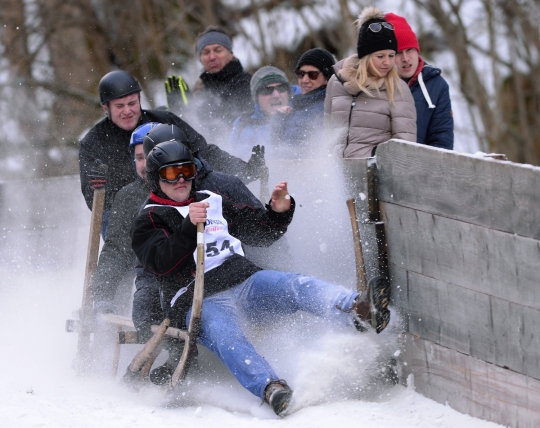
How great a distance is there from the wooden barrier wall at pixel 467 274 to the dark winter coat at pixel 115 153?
1862mm

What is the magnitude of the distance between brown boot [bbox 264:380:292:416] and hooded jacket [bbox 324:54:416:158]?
143 centimetres

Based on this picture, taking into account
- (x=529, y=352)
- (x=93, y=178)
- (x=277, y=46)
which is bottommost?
(x=529, y=352)

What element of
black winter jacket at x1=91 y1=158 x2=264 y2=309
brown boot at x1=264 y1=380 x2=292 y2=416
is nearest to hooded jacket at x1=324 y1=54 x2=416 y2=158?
black winter jacket at x1=91 y1=158 x2=264 y2=309

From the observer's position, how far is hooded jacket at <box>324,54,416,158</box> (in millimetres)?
4887

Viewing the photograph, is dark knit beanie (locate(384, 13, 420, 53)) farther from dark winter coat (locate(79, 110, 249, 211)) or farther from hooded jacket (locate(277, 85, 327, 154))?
dark winter coat (locate(79, 110, 249, 211))

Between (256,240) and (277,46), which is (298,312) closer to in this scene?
(256,240)

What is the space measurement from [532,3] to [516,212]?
13.1 meters

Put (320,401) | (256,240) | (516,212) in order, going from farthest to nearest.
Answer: (256,240), (320,401), (516,212)

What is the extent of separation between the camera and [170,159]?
4547 millimetres

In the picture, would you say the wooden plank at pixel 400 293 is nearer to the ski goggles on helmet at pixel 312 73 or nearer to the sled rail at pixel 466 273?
the sled rail at pixel 466 273

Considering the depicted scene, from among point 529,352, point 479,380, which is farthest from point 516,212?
point 479,380

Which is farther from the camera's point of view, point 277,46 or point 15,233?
point 277,46

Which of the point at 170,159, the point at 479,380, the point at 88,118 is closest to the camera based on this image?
the point at 479,380

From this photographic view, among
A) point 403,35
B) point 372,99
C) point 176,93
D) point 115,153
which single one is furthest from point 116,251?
point 176,93
